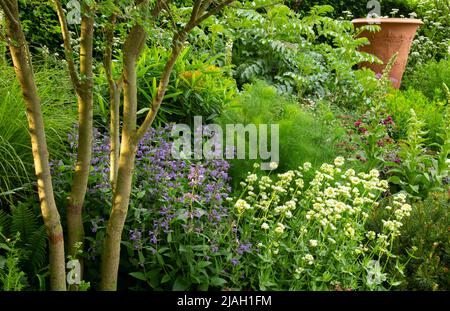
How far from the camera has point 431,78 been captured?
7922 millimetres

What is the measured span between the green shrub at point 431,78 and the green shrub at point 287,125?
11.4 ft

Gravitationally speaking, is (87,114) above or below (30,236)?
above

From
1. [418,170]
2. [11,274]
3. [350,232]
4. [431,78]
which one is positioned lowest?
[11,274]

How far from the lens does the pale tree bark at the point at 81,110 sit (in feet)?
7.90

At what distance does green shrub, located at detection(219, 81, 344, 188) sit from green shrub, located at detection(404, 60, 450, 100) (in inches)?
137

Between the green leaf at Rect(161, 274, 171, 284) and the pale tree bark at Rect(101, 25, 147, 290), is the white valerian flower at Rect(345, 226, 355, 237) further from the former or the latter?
the pale tree bark at Rect(101, 25, 147, 290)

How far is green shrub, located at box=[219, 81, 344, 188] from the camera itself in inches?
165

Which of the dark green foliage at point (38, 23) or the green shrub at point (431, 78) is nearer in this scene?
the dark green foliage at point (38, 23)

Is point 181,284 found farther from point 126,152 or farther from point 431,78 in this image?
point 431,78

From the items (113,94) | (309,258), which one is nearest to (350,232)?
(309,258)

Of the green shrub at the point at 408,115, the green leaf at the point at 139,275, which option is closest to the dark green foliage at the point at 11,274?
the green leaf at the point at 139,275

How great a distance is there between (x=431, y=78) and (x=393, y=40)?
78cm

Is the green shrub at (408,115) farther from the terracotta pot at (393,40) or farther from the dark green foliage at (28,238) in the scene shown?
the dark green foliage at (28,238)

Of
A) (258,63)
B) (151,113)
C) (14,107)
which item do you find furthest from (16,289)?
(258,63)
